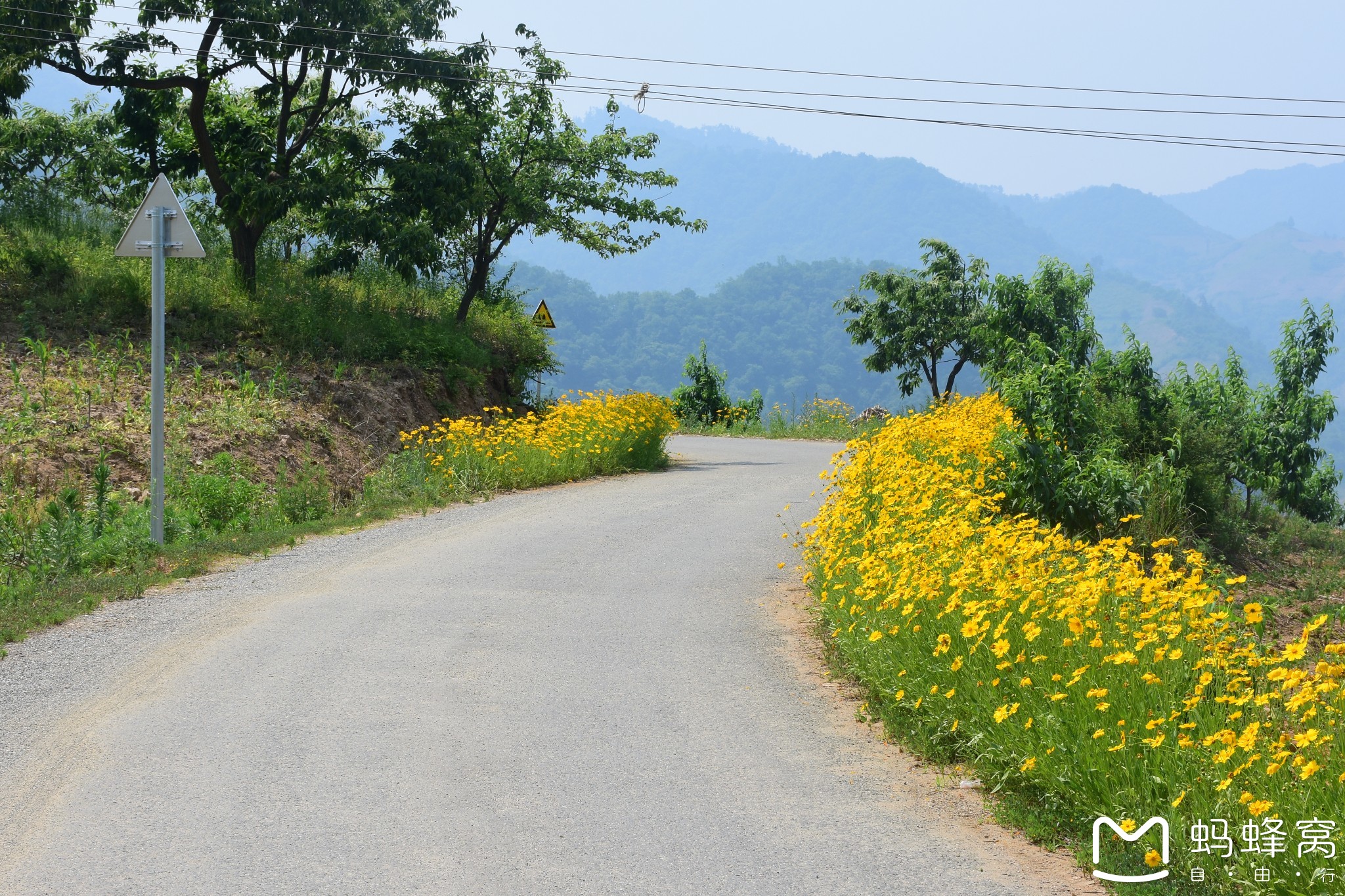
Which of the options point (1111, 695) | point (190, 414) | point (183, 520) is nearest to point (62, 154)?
point (190, 414)

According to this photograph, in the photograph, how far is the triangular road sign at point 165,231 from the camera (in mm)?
10195

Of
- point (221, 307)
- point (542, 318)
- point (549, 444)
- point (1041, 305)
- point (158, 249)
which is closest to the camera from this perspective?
point (158, 249)

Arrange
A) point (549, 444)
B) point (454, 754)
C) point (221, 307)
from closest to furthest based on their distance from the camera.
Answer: point (454, 754) → point (549, 444) → point (221, 307)

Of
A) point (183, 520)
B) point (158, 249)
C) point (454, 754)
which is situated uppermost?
point (158, 249)

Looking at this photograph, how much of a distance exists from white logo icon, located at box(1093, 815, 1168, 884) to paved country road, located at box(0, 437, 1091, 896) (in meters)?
0.13

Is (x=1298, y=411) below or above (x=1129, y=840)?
above

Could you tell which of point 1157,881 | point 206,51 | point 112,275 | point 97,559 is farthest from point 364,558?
point 206,51

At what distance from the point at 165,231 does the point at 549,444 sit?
7430 mm

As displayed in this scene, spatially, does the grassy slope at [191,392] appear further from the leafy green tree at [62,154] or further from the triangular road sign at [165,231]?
the leafy green tree at [62,154]

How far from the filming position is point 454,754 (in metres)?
5.21

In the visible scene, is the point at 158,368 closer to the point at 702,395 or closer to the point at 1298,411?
the point at 1298,411

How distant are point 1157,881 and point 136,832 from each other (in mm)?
3854

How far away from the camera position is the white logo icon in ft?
12.4

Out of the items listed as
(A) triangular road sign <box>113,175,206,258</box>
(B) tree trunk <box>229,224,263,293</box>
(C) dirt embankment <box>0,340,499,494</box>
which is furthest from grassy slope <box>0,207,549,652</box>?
(A) triangular road sign <box>113,175,206,258</box>
